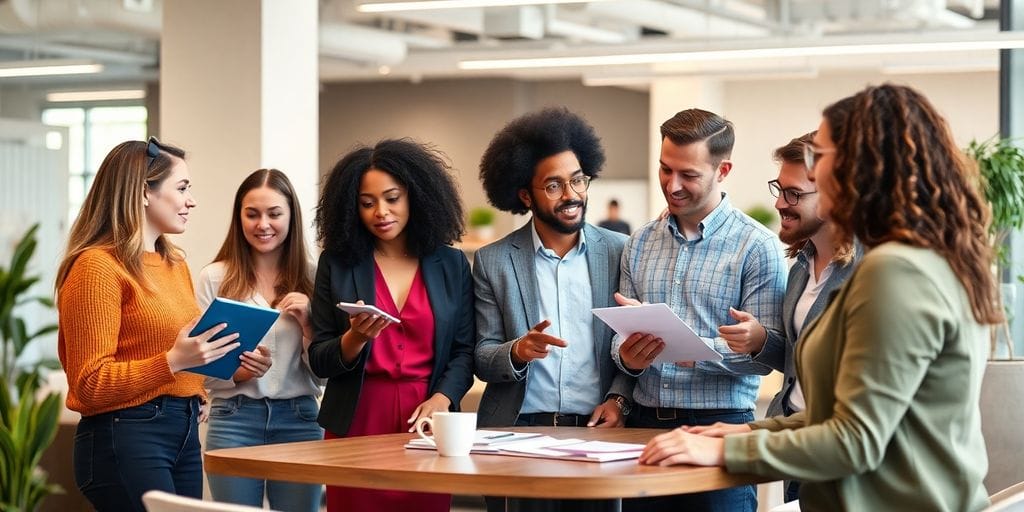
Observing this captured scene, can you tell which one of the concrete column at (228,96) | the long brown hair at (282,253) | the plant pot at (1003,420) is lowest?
the plant pot at (1003,420)

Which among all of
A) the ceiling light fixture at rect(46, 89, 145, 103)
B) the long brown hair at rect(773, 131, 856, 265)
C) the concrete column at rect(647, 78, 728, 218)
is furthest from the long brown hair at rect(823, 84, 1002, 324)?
the concrete column at rect(647, 78, 728, 218)

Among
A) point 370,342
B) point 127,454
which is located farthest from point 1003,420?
point 127,454

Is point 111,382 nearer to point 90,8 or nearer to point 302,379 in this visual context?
point 302,379

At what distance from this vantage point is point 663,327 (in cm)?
276

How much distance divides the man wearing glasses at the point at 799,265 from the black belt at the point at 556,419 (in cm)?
47

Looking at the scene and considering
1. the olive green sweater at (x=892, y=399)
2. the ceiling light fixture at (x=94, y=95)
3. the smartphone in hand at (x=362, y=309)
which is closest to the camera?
the olive green sweater at (x=892, y=399)

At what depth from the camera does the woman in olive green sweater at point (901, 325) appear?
204cm

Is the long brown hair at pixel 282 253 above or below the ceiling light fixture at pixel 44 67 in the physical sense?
below

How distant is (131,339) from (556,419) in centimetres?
107

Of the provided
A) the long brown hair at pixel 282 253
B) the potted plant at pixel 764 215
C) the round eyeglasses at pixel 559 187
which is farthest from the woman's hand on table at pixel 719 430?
the potted plant at pixel 764 215

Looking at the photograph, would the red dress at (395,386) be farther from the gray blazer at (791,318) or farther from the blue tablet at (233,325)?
the gray blazer at (791,318)

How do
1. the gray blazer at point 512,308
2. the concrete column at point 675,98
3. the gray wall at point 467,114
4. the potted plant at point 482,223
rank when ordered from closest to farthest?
the gray blazer at point 512,308, the concrete column at point 675,98, the potted plant at point 482,223, the gray wall at point 467,114

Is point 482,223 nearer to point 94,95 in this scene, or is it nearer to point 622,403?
point 94,95

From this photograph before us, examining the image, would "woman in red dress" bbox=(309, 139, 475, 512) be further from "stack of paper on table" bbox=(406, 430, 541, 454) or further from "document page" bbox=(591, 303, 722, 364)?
"document page" bbox=(591, 303, 722, 364)
